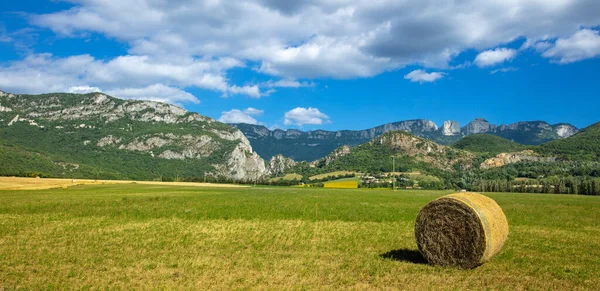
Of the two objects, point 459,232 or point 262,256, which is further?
point 262,256

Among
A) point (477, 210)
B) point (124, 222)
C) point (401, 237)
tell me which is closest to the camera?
point (477, 210)

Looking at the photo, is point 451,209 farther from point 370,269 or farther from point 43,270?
point 43,270

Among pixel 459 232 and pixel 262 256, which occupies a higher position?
pixel 459 232

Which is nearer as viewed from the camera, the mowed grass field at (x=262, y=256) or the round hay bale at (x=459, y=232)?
the mowed grass field at (x=262, y=256)

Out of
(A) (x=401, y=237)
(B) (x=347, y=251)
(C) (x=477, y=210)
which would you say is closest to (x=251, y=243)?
(B) (x=347, y=251)

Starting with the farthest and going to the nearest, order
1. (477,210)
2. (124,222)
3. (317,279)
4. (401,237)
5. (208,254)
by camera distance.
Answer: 1. (124,222)
2. (401,237)
3. (208,254)
4. (477,210)
5. (317,279)

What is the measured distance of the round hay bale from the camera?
13.2 metres

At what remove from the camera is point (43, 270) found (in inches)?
482

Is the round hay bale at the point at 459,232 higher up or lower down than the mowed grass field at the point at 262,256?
higher up

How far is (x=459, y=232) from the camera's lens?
13617 millimetres

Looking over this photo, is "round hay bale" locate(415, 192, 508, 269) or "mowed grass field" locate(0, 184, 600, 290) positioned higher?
"round hay bale" locate(415, 192, 508, 269)

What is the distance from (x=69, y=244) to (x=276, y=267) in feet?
30.7

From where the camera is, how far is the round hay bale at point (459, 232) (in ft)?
43.4

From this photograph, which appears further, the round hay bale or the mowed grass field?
the round hay bale
